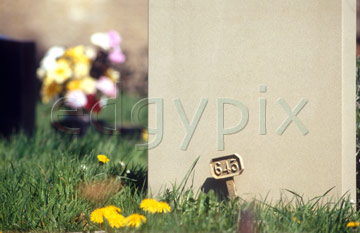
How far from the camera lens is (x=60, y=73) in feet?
18.2

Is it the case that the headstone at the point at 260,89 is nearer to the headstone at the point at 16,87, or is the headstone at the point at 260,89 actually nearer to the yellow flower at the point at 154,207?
the yellow flower at the point at 154,207

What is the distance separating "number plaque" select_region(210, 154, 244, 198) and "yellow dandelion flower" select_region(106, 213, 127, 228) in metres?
0.56

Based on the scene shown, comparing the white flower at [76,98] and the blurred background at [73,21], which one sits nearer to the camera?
the white flower at [76,98]

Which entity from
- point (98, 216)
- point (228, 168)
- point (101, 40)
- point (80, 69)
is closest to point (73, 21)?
point (101, 40)

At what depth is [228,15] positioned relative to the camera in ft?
8.87

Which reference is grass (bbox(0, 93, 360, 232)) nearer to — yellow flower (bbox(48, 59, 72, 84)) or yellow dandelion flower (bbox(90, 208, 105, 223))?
yellow dandelion flower (bbox(90, 208, 105, 223))

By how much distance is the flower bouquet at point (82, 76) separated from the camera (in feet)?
18.1

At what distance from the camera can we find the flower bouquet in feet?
18.1

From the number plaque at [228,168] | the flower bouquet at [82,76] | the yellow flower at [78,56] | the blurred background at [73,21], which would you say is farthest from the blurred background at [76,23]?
the number plaque at [228,168]

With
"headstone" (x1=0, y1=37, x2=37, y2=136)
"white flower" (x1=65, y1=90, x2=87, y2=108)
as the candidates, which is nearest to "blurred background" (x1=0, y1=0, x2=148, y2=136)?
"white flower" (x1=65, y1=90, x2=87, y2=108)

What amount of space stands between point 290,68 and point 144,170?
1180 millimetres

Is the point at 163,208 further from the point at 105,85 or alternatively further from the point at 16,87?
the point at 105,85

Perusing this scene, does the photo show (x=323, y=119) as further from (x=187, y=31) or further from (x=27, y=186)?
(x=27, y=186)

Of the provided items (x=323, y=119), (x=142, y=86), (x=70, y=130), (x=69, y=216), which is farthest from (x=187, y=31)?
(x=142, y=86)
